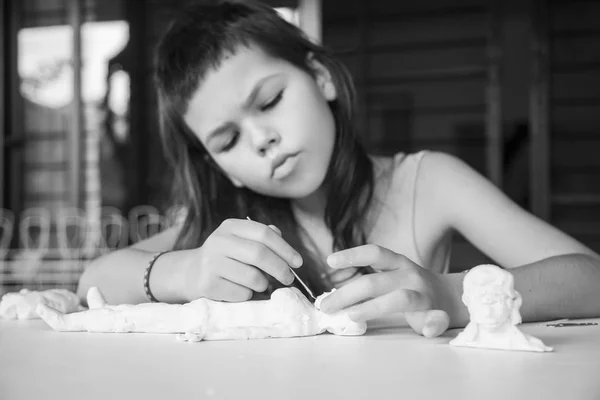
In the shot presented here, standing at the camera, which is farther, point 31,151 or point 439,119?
point 31,151

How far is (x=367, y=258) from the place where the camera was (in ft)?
1.79

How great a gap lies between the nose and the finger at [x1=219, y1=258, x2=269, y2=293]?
224mm

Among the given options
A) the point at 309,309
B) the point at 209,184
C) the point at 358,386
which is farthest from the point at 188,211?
the point at 358,386

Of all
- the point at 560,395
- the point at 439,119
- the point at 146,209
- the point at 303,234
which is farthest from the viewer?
the point at 146,209

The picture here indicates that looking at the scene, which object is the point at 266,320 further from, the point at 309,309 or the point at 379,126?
the point at 379,126

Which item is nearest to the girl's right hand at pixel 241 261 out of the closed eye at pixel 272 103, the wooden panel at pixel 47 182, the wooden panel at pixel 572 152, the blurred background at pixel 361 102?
the closed eye at pixel 272 103

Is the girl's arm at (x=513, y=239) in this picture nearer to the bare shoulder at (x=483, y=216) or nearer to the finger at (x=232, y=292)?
the bare shoulder at (x=483, y=216)

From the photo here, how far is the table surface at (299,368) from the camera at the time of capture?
0.37 metres

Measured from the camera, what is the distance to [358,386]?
0.38m

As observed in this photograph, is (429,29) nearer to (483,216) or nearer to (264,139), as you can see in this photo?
(483,216)

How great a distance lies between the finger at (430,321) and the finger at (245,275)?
0.56ft

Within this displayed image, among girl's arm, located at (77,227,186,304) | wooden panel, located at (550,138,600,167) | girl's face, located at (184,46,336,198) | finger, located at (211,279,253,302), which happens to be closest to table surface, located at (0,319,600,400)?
finger, located at (211,279,253,302)

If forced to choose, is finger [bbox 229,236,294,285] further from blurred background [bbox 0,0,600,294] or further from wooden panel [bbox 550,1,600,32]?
wooden panel [bbox 550,1,600,32]

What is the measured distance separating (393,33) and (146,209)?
1.98 metres
